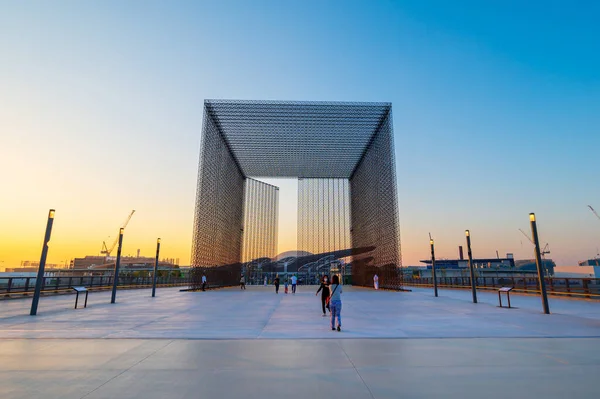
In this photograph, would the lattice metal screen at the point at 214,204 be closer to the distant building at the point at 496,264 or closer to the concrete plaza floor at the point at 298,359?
the concrete plaza floor at the point at 298,359

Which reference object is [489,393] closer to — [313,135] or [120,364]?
[120,364]

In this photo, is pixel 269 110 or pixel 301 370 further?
pixel 269 110

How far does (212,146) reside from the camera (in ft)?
113

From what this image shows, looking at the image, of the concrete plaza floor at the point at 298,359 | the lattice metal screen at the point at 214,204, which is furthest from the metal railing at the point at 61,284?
the concrete plaza floor at the point at 298,359

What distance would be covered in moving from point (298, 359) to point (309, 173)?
43232 mm

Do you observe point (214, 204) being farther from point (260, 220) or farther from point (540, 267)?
point (540, 267)

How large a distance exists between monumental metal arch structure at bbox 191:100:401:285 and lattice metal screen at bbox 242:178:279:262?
7.67 metres

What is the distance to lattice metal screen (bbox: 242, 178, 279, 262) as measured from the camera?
5831cm

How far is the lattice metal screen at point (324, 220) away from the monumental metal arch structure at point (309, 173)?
0.53 ft

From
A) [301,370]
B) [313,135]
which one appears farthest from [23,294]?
[313,135]

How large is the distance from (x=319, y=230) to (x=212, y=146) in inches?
973

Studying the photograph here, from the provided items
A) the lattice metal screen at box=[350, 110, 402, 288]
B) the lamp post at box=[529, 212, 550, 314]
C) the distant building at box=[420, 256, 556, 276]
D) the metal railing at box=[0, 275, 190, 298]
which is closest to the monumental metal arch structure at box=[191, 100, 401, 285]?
the lattice metal screen at box=[350, 110, 402, 288]

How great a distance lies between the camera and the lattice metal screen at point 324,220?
5256 cm

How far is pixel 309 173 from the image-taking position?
48.6 metres
